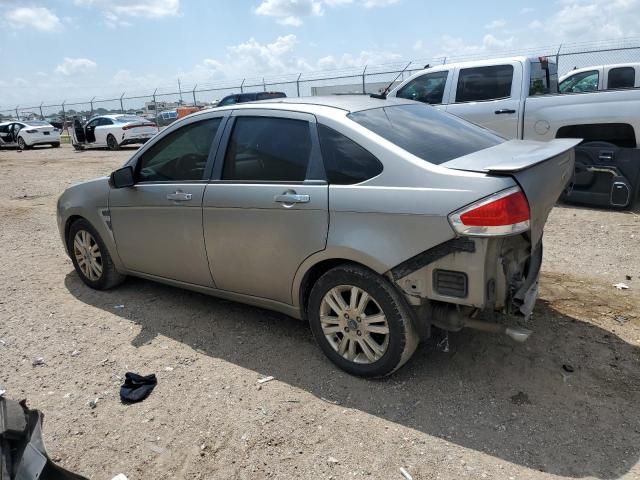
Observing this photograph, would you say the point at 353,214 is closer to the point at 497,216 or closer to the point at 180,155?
the point at 497,216

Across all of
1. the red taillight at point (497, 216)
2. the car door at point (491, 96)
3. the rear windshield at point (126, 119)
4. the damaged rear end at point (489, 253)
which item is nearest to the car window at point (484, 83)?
the car door at point (491, 96)

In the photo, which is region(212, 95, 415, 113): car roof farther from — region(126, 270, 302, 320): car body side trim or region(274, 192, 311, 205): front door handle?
region(126, 270, 302, 320): car body side trim

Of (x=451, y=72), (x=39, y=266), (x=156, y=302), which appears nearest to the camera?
(x=156, y=302)

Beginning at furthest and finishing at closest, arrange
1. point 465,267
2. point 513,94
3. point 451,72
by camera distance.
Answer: point 451,72, point 513,94, point 465,267

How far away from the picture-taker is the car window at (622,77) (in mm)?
11359

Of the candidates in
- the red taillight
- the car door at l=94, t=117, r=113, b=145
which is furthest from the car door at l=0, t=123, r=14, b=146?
the red taillight

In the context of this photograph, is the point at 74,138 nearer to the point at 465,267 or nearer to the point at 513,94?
the point at 513,94

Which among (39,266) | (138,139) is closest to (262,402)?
(39,266)

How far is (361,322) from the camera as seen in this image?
3.32 meters

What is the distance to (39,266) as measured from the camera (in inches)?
247

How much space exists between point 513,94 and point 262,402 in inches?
271

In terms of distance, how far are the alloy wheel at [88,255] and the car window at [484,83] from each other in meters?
6.30

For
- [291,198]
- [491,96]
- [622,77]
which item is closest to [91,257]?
[291,198]

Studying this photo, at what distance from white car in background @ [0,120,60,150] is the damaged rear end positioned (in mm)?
25204
